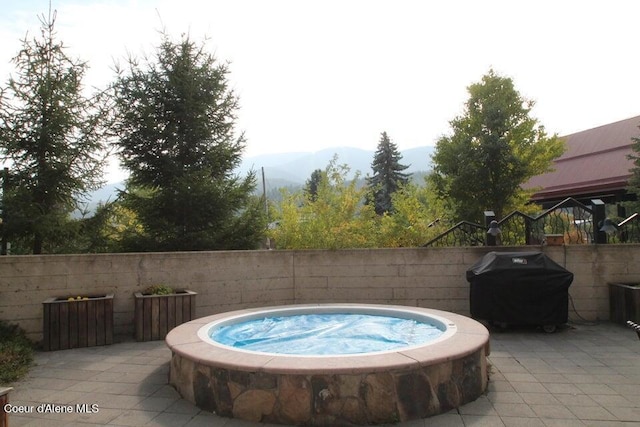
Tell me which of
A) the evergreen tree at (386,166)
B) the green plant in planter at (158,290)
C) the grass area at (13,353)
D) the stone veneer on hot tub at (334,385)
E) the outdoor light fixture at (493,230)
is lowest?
the grass area at (13,353)

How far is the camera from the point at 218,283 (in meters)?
7.33

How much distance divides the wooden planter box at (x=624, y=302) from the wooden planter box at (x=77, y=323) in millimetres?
8029

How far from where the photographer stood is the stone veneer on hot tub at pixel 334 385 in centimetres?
318

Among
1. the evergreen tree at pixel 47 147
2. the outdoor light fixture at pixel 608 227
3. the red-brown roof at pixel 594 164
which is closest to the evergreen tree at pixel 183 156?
the evergreen tree at pixel 47 147

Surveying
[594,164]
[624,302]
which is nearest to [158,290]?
[624,302]

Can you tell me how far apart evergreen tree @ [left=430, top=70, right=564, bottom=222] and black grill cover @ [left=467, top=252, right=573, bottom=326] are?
689cm

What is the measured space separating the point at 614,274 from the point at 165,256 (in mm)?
7780

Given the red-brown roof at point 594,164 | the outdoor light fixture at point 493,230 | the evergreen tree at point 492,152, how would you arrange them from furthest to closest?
1. the red-brown roof at point 594,164
2. the evergreen tree at point 492,152
3. the outdoor light fixture at point 493,230

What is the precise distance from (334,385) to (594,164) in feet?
66.7

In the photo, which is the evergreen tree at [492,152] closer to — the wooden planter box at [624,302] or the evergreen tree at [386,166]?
the wooden planter box at [624,302]

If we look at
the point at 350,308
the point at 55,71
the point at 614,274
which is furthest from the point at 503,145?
the point at 55,71

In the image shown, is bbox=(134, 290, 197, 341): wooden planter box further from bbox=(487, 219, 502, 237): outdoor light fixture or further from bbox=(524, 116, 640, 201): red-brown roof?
bbox=(524, 116, 640, 201): red-brown roof

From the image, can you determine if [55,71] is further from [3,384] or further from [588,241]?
[588,241]

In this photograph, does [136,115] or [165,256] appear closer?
[165,256]
